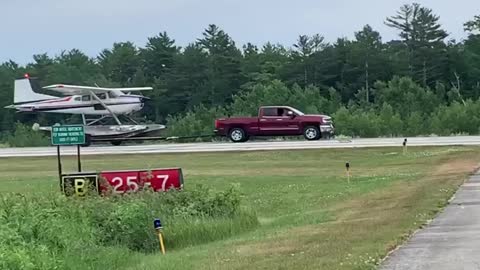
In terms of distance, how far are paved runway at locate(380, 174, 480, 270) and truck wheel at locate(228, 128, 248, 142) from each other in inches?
1288

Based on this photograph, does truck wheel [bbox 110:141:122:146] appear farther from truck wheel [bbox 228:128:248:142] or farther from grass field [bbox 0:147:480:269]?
grass field [bbox 0:147:480:269]

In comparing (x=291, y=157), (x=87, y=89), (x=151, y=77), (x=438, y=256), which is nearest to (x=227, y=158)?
(x=291, y=157)

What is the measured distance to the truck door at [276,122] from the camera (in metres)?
49.5

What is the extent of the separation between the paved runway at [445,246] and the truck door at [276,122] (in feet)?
105

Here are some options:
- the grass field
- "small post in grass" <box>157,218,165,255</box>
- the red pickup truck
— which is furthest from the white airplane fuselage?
"small post in grass" <box>157,218,165,255</box>

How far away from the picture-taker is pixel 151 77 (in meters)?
101

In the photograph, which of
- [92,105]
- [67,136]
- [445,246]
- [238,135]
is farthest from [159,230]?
[92,105]

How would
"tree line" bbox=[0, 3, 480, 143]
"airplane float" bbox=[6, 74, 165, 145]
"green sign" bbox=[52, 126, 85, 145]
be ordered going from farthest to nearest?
"tree line" bbox=[0, 3, 480, 143] < "airplane float" bbox=[6, 74, 165, 145] < "green sign" bbox=[52, 126, 85, 145]

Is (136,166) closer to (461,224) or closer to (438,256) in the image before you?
(461,224)

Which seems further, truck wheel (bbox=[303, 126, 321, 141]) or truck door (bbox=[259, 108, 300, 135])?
truck door (bbox=[259, 108, 300, 135])

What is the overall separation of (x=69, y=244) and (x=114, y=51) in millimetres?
101270

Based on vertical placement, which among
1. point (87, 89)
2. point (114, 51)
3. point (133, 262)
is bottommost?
point (133, 262)

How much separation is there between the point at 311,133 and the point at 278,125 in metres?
1.87

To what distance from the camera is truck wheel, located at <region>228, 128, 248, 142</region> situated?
165 ft
